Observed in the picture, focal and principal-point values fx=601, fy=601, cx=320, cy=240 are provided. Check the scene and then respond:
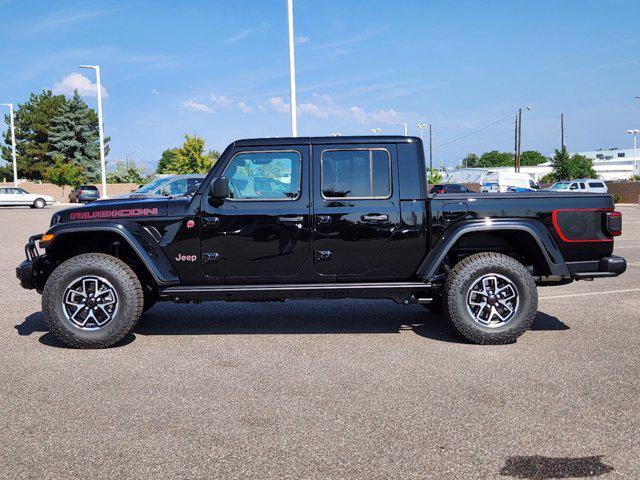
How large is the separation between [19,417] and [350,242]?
3.06 metres

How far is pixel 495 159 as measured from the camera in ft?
509

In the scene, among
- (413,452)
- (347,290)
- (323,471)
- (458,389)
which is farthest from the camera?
(347,290)

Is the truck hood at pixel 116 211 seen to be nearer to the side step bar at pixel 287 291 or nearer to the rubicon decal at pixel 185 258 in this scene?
the rubicon decal at pixel 185 258

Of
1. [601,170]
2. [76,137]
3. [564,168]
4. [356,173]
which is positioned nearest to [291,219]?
[356,173]

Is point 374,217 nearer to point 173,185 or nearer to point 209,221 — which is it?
point 209,221

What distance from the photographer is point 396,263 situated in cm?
572

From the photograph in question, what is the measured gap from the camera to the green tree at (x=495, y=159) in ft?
502

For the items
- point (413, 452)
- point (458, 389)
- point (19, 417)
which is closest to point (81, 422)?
point (19, 417)

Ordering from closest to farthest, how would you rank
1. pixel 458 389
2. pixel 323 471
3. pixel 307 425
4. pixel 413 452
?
pixel 323 471 → pixel 413 452 → pixel 307 425 → pixel 458 389

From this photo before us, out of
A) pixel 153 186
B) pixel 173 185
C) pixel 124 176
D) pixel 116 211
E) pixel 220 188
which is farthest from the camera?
pixel 124 176

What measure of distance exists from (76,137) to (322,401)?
69.5 metres

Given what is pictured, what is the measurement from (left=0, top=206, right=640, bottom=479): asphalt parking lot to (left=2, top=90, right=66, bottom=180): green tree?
68231mm

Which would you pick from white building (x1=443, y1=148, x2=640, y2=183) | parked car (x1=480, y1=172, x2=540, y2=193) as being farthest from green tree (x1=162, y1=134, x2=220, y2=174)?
white building (x1=443, y1=148, x2=640, y2=183)

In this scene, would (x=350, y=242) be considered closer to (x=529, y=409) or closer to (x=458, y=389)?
(x=458, y=389)
